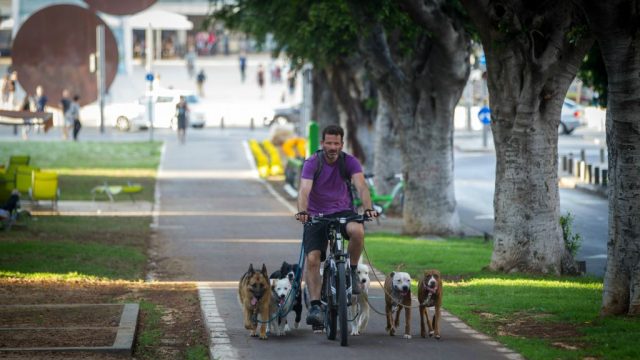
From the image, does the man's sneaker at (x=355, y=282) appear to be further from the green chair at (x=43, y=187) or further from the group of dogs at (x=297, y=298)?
the green chair at (x=43, y=187)

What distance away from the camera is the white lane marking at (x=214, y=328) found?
12.1m

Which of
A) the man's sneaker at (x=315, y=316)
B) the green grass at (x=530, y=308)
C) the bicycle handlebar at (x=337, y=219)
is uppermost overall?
the bicycle handlebar at (x=337, y=219)

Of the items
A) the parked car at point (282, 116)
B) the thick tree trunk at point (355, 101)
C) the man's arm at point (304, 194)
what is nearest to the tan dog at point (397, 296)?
the man's arm at point (304, 194)

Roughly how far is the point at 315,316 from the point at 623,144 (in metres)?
3.65

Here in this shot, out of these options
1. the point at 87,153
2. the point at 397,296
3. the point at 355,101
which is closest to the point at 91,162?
the point at 87,153

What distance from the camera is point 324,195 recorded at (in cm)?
1298

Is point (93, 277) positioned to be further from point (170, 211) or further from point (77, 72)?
point (77, 72)

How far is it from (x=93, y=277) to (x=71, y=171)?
2574cm

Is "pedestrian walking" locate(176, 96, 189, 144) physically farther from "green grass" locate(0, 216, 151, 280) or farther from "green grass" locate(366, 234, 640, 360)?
"green grass" locate(366, 234, 640, 360)

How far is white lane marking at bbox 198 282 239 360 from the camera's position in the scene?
12147mm

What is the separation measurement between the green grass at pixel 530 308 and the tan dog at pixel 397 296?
87cm

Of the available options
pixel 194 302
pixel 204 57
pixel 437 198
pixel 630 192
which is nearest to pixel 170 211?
pixel 437 198

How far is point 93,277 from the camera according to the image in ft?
61.9

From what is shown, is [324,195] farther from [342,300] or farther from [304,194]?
[342,300]
